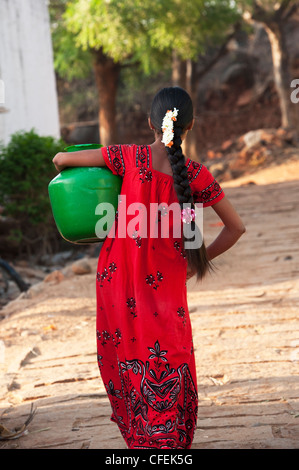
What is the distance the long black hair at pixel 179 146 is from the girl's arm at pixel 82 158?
27 cm

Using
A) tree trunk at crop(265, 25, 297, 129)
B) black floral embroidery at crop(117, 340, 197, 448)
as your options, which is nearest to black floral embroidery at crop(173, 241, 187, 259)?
black floral embroidery at crop(117, 340, 197, 448)

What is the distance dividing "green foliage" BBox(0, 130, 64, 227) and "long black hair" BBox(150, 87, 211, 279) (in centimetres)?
572

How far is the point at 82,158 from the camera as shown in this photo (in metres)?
2.56

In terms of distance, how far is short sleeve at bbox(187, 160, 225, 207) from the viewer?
255 centimetres

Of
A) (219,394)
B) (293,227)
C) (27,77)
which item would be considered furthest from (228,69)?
(219,394)

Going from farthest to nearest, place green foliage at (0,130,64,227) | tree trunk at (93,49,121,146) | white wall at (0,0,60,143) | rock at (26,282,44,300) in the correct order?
tree trunk at (93,49,121,146)
white wall at (0,0,60,143)
green foliage at (0,130,64,227)
rock at (26,282,44,300)

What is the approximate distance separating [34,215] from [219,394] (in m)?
5.27

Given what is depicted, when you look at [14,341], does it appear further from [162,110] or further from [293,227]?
[293,227]

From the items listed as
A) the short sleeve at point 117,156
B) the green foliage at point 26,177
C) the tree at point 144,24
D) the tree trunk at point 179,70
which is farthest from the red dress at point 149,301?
the tree trunk at point 179,70

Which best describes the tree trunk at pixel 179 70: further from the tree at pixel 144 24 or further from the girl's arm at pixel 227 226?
the girl's arm at pixel 227 226

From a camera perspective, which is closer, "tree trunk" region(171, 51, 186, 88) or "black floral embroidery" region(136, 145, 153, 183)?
"black floral embroidery" region(136, 145, 153, 183)

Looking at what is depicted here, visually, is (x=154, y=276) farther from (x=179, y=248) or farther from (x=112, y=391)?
(x=112, y=391)

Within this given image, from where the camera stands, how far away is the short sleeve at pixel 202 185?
2551 mm

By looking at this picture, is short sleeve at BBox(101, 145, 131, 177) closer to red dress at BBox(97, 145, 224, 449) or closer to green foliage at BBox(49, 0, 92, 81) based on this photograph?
red dress at BBox(97, 145, 224, 449)
